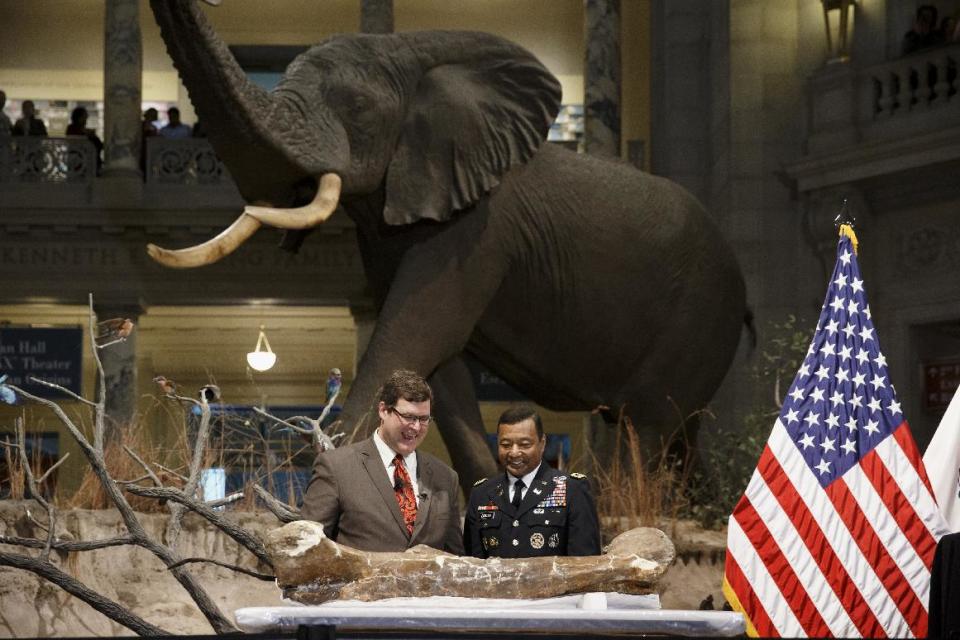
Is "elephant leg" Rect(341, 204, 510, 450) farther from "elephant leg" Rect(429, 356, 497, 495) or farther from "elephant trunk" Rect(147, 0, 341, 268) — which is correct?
"elephant trunk" Rect(147, 0, 341, 268)

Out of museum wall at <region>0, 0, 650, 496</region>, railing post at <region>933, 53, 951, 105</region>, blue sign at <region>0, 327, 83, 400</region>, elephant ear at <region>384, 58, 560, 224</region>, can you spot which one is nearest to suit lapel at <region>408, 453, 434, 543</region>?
elephant ear at <region>384, 58, 560, 224</region>

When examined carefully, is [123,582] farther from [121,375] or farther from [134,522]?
[121,375]

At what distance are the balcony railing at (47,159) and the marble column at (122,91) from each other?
28cm

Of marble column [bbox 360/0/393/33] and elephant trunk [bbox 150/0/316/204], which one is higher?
marble column [bbox 360/0/393/33]

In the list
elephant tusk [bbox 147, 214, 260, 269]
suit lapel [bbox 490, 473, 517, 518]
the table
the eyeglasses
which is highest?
elephant tusk [bbox 147, 214, 260, 269]

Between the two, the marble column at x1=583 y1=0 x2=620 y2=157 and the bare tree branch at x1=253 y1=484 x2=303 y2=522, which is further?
the marble column at x1=583 y1=0 x2=620 y2=157

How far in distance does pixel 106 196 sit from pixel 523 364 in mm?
12330

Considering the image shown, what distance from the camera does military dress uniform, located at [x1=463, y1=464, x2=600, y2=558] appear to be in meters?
4.94

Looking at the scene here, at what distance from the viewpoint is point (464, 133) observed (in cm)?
815

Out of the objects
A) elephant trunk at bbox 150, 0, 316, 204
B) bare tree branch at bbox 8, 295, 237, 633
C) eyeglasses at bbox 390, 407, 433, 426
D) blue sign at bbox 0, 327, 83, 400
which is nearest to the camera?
eyeglasses at bbox 390, 407, 433, 426

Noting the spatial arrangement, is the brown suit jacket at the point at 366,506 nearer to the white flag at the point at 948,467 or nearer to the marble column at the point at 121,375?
the white flag at the point at 948,467

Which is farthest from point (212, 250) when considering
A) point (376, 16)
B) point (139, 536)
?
point (376, 16)

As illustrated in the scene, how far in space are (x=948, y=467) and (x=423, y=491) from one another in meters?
2.66

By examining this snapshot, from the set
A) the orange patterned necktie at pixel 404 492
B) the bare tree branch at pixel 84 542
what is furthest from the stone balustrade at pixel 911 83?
the orange patterned necktie at pixel 404 492
